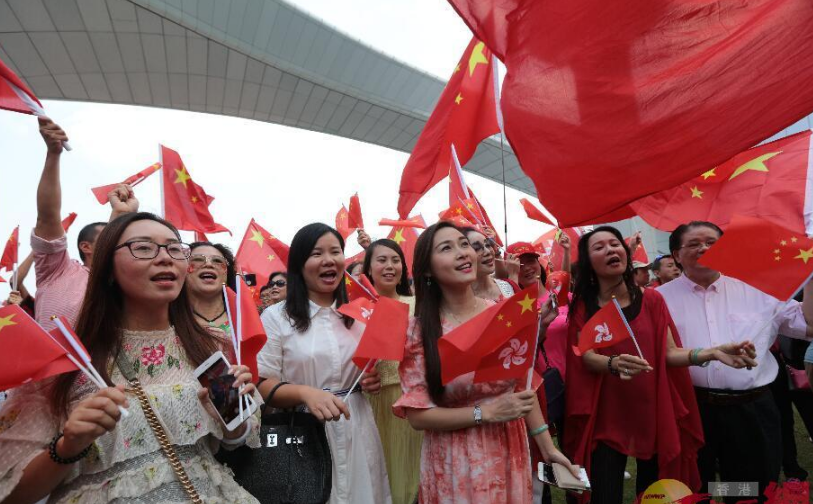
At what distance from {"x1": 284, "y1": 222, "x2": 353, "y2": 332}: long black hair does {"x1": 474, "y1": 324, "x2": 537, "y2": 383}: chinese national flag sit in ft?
2.69

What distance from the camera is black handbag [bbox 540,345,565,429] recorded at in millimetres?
3168

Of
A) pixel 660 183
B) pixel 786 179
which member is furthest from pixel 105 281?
pixel 786 179

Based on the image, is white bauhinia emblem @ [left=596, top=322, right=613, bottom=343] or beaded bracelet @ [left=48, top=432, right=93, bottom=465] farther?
white bauhinia emblem @ [left=596, top=322, right=613, bottom=343]

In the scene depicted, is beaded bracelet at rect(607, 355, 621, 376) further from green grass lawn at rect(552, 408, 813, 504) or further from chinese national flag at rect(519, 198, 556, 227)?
chinese national flag at rect(519, 198, 556, 227)

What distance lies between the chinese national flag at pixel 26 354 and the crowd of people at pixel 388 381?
120mm

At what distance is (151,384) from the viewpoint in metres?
1.66

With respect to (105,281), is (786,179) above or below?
above

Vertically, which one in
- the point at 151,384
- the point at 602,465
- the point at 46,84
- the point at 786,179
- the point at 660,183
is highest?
the point at 46,84

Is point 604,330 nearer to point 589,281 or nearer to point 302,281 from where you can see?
point 589,281

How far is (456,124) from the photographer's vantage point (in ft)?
12.7

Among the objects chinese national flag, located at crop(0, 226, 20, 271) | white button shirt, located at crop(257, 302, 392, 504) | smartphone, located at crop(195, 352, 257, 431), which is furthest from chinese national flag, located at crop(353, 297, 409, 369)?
chinese national flag, located at crop(0, 226, 20, 271)

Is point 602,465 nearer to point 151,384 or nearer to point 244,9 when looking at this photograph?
point 151,384

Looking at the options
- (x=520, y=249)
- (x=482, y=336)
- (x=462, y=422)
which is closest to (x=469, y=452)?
(x=462, y=422)

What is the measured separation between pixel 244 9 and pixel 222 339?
1290cm
